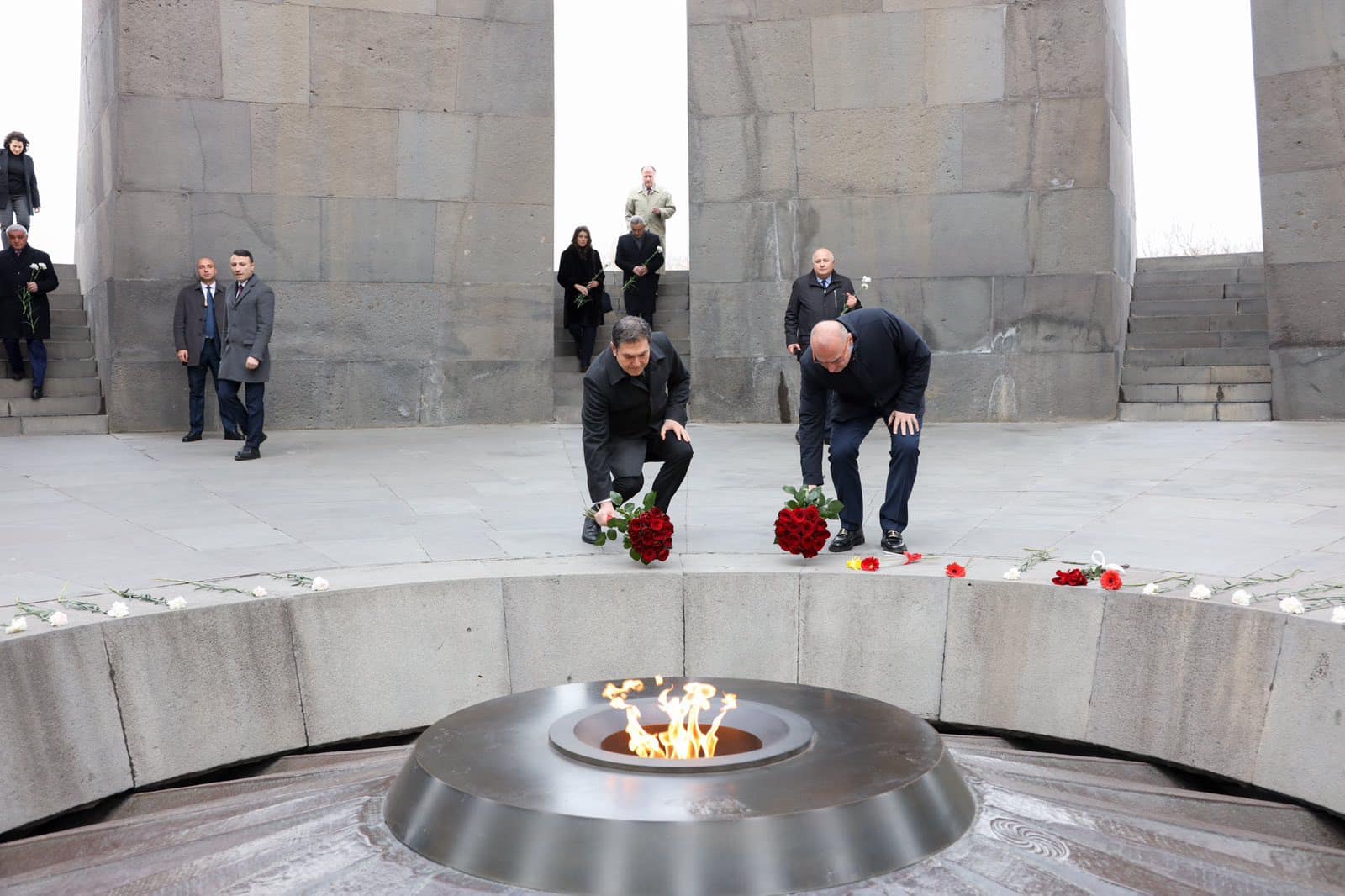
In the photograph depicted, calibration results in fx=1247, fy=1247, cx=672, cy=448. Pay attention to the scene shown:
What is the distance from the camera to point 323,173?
12.9m

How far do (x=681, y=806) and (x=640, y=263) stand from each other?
36.7 feet

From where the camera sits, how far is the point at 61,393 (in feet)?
41.6

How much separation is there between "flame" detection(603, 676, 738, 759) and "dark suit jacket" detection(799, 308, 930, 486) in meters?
2.43

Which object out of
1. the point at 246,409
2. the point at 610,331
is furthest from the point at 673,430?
the point at 610,331

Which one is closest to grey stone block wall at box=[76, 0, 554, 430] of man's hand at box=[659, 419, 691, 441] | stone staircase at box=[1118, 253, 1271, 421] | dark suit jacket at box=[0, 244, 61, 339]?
dark suit jacket at box=[0, 244, 61, 339]

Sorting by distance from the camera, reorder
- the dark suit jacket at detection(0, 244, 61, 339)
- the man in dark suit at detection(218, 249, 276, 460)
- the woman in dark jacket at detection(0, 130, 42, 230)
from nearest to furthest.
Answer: the man in dark suit at detection(218, 249, 276, 460)
the dark suit jacket at detection(0, 244, 61, 339)
the woman in dark jacket at detection(0, 130, 42, 230)

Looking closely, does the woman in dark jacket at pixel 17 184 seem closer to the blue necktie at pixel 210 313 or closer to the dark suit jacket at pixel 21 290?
the dark suit jacket at pixel 21 290

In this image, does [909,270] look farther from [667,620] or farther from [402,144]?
[667,620]

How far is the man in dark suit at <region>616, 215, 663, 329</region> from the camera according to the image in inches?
557

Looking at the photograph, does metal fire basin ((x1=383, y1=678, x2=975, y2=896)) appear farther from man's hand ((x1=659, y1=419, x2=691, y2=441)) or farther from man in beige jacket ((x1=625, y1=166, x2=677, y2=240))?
man in beige jacket ((x1=625, y1=166, x2=677, y2=240))

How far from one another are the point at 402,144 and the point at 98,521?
684 centimetres

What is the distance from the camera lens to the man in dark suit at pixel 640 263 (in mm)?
14156

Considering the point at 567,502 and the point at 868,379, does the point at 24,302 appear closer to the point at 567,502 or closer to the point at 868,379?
the point at 567,502

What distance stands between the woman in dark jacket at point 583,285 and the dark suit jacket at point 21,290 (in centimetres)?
530
